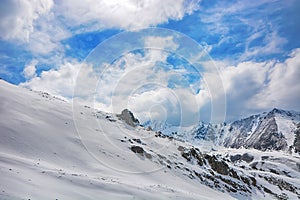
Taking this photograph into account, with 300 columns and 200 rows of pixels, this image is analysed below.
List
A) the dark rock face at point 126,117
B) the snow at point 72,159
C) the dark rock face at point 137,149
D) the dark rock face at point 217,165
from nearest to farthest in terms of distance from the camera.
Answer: the snow at point 72,159 → the dark rock face at point 137,149 → the dark rock face at point 217,165 → the dark rock face at point 126,117

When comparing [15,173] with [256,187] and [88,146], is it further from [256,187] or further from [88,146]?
[256,187]

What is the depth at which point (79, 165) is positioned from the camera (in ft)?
110

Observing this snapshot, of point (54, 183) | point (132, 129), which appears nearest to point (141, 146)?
point (132, 129)

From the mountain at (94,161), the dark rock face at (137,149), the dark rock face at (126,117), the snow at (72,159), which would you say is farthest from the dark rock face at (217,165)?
the dark rock face at (137,149)

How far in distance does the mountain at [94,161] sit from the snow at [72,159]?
0.20ft

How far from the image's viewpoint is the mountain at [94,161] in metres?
22.9

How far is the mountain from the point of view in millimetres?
22875

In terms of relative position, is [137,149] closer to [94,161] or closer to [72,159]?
[94,161]

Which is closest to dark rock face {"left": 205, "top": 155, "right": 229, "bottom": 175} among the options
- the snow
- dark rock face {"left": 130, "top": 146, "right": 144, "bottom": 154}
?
the snow

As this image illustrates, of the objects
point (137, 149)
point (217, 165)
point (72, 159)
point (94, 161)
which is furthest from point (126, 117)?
point (72, 159)

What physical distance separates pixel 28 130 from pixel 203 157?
4635 centimetres

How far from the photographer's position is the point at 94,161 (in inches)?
1464

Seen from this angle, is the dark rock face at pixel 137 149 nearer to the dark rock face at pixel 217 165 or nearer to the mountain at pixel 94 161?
the mountain at pixel 94 161

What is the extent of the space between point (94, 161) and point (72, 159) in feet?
11.8
